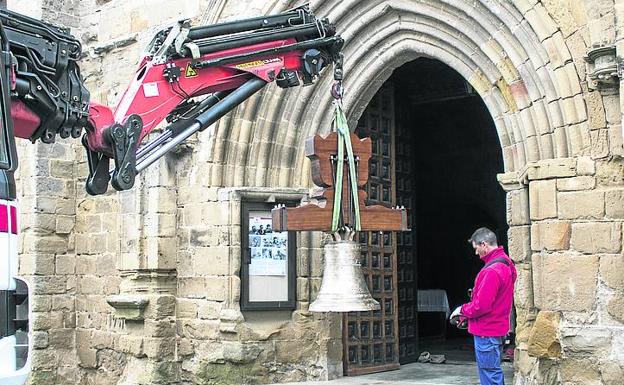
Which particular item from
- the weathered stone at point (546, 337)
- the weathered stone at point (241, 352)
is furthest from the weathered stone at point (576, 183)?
the weathered stone at point (241, 352)

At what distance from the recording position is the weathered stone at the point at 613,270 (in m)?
5.03

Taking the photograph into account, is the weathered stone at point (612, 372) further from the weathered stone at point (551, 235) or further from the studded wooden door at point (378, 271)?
the studded wooden door at point (378, 271)

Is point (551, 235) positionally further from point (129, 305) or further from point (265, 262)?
point (129, 305)

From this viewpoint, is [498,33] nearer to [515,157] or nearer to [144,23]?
[515,157]

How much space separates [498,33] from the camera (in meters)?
5.96

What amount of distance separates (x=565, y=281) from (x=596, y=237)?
35 cm

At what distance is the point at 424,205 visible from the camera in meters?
12.7

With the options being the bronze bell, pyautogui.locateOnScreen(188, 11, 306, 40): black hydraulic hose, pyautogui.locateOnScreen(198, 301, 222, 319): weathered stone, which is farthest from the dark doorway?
the bronze bell

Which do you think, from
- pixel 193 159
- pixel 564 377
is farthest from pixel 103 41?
pixel 564 377

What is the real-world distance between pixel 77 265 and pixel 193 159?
83.7 inches

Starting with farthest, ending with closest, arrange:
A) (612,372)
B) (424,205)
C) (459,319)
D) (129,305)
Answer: (424,205)
(129,305)
(459,319)
(612,372)

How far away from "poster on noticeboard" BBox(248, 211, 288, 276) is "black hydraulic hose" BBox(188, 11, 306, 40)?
8.88 ft

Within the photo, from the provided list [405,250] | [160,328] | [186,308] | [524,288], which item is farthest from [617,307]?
[160,328]

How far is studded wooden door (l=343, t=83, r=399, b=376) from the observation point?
25.1 ft
